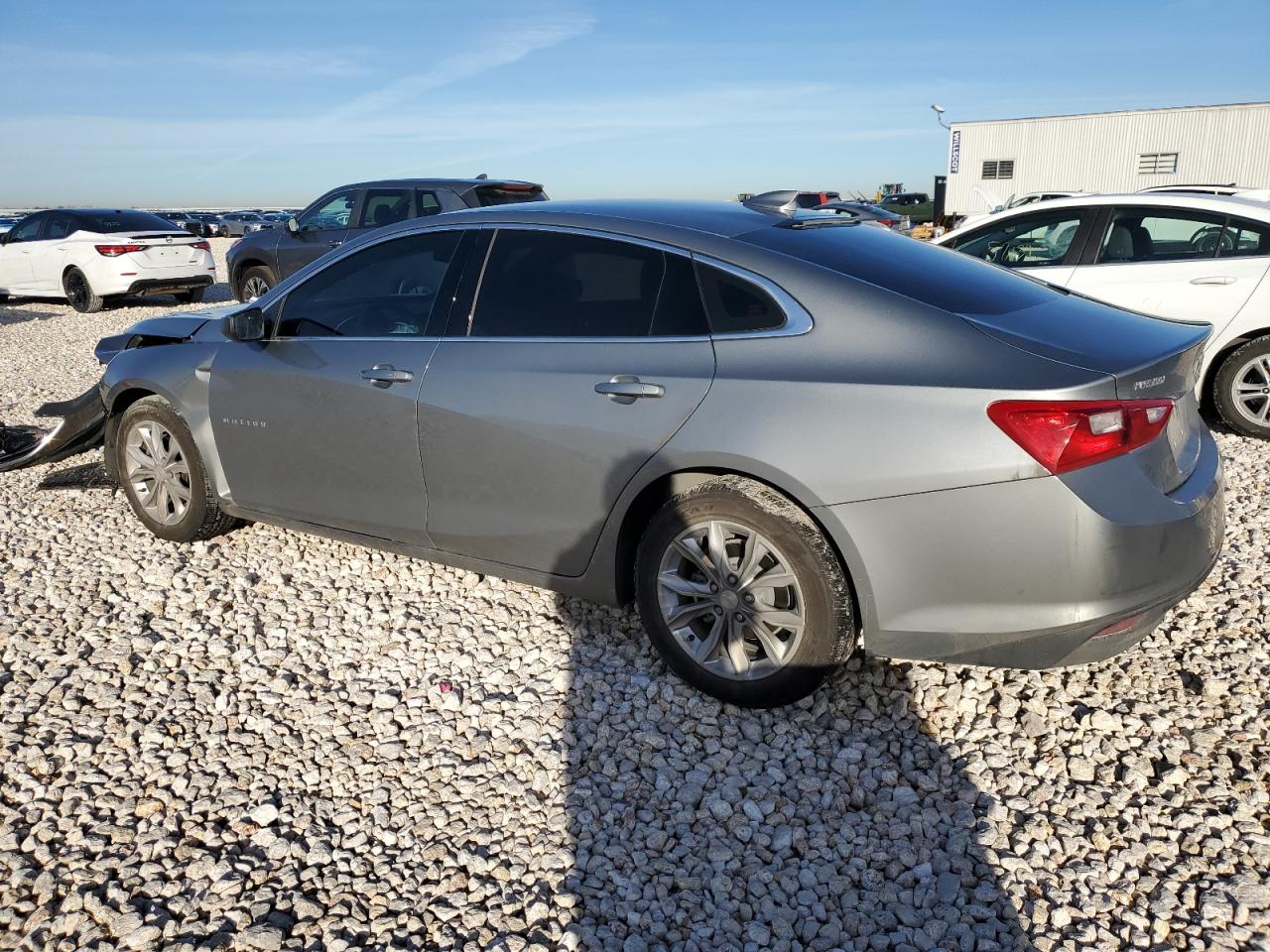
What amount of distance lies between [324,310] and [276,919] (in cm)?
267

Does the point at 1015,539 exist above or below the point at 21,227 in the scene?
below

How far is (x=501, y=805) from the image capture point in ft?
9.86

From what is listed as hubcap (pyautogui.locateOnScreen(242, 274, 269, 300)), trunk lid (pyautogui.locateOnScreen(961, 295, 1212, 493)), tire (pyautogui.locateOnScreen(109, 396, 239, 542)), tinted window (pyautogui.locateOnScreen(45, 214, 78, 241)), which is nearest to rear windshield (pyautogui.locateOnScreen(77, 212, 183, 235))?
tinted window (pyautogui.locateOnScreen(45, 214, 78, 241))

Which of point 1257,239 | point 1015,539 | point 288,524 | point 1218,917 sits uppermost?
point 1257,239

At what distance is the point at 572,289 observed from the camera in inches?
147

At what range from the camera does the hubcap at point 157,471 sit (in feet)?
16.3

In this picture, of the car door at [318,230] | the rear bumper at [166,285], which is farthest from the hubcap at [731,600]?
the rear bumper at [166,285]

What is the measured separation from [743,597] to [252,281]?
12182mm

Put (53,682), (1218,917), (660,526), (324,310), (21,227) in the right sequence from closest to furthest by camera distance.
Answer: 1. (1218,917)
2. (660,526)
3. (53,682)
4. (324,310)
5. (21,227)

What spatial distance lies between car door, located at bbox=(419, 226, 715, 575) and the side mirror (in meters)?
1.05

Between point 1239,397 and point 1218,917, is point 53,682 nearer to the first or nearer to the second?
point 1218,917

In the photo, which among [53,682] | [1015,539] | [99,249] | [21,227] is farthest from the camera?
[21,227]

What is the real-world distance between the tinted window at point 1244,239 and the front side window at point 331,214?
948 centimetres

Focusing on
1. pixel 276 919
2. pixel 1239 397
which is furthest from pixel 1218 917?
pixel 1239 397
